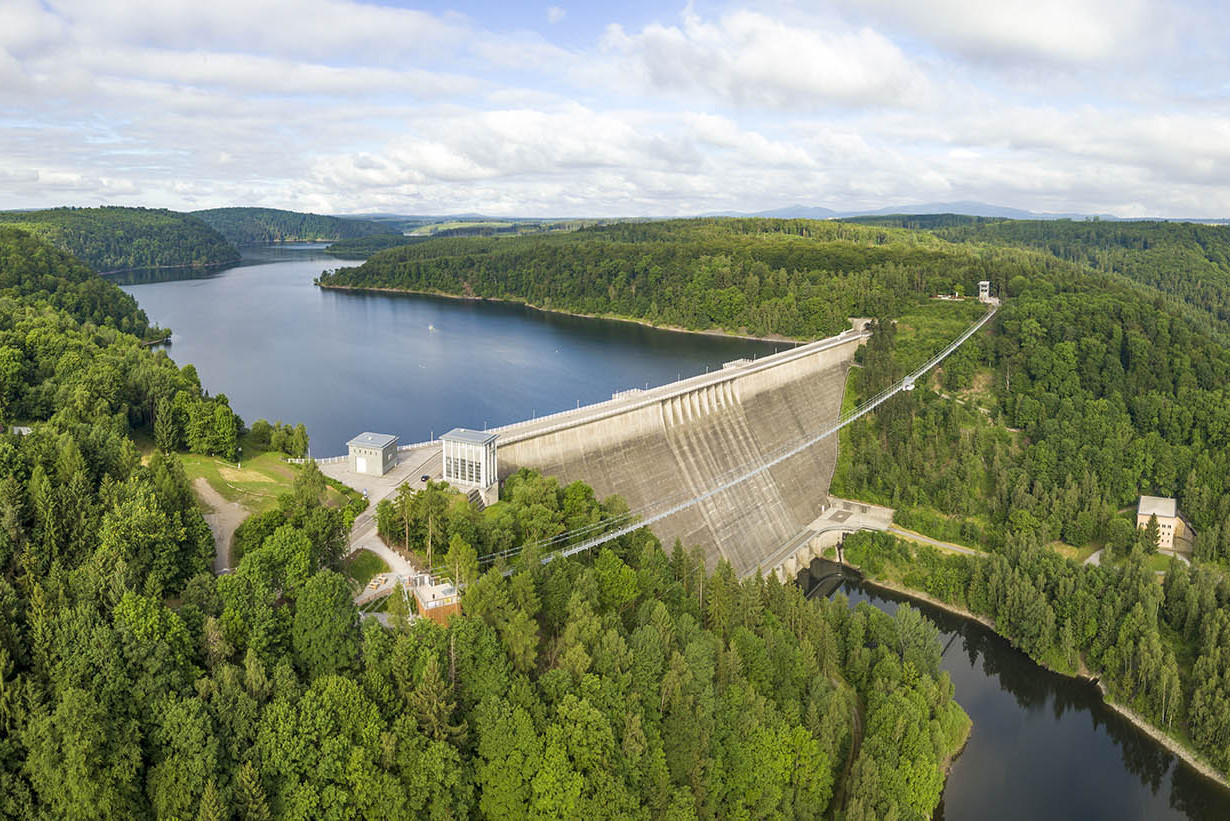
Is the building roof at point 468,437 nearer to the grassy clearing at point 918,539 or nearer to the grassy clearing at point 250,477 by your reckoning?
the grassy clearing at point 250,477

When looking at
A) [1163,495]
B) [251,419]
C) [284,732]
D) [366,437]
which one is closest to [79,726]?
[284,732]

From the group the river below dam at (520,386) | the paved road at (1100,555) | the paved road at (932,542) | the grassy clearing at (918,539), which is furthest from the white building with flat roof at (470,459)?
the paved road at (1100,555)

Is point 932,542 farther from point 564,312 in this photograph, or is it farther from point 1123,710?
point 564,312

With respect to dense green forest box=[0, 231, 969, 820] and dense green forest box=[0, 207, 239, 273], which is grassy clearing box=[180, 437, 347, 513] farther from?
dense green forest box=[0, 207, 239, 273]

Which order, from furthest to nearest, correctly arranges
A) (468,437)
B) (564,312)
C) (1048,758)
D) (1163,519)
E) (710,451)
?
(564,312), (710,451), (1163,519), (468,437), (1048,758)

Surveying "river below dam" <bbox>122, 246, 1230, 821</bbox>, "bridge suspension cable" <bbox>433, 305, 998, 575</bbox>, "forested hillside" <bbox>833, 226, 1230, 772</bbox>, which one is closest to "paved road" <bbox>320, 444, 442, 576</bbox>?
"bridge suspension cable" <bbox>433, 305, 998, 575</bbox>

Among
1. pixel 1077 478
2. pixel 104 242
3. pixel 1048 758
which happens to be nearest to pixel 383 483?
pixel 1048 758
